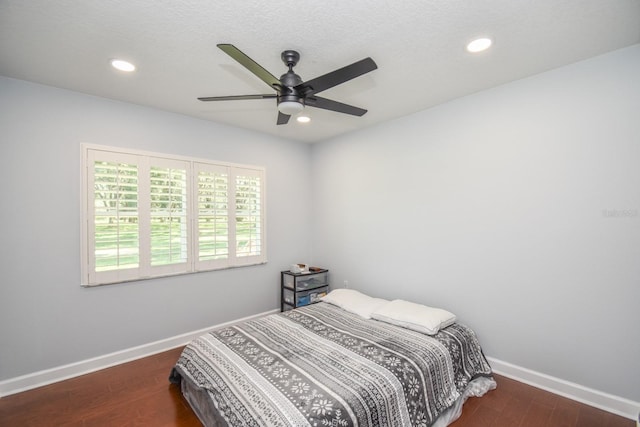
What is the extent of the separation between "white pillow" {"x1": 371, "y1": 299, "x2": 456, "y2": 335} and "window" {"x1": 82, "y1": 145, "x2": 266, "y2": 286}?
6.21ft

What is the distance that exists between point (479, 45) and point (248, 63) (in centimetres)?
161

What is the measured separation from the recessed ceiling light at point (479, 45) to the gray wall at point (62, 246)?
9.47ft

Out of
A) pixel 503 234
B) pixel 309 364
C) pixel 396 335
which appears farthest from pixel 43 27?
pixel 503 234

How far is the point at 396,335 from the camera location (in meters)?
2.44

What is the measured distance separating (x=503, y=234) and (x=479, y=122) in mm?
1095

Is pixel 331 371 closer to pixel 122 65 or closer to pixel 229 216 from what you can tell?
pixel 229 216

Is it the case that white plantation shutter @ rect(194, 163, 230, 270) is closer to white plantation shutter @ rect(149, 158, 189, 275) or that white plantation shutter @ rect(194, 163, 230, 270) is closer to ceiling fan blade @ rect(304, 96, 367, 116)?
white plantation shutter @ rect(149, 158, 189, 275)

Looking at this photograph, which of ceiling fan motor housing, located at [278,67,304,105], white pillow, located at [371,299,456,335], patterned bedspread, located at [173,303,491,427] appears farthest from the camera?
white pillow, located at [371,299,456,335]

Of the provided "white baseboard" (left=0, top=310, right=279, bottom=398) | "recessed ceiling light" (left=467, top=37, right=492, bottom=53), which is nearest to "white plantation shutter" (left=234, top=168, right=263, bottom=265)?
"white baseboard" (left=0, top=310, right=279, bottom=398)

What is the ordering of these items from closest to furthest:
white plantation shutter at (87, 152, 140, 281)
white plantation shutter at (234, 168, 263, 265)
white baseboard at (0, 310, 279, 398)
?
1. white baseboard at (0, 310, 279, 398)
2. white plantation shutter at (87, 152, 140, 281)
3. white plantation shutter at (234, 168, 263, 265)

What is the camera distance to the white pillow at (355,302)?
2.98 metres

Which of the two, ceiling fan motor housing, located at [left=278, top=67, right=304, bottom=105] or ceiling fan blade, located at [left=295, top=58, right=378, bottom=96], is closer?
ceiling fan blade, located at [left=295, top=58, right=378, bottom=96]

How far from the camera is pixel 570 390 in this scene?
2250mm

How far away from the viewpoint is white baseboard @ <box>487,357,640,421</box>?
2.03m
